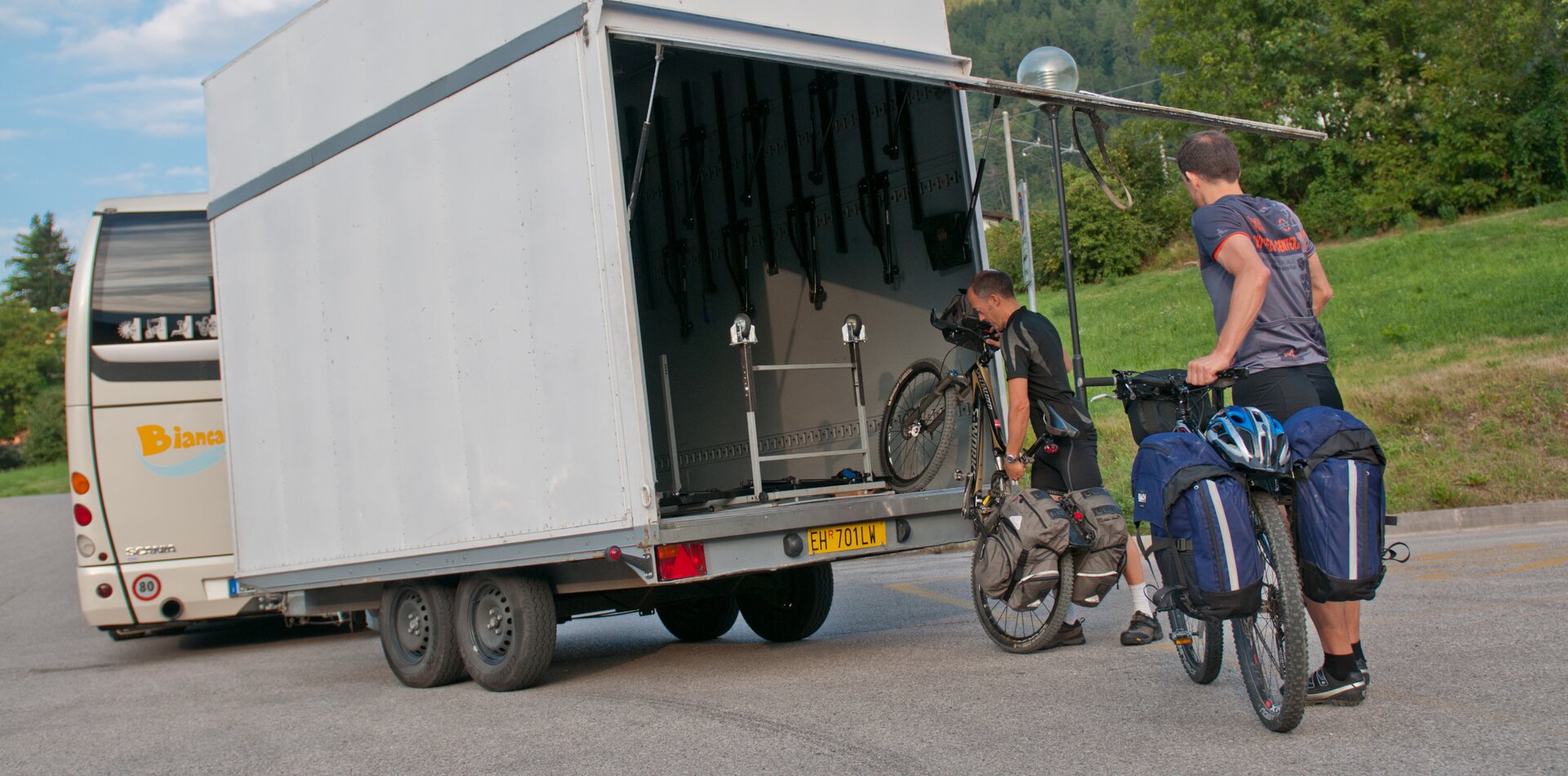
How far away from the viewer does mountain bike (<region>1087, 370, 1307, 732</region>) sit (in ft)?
13.0

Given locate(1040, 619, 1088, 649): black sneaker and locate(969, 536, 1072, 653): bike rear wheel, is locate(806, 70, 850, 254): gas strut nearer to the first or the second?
locate(969, 536, 1072, 653): bike rear wheel

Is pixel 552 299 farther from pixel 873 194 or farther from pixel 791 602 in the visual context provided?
pixel 791 602

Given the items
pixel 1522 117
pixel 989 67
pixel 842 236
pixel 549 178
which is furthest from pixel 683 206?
pixel 989 67

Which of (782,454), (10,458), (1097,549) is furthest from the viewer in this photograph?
(10,458)

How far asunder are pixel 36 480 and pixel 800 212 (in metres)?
58.0

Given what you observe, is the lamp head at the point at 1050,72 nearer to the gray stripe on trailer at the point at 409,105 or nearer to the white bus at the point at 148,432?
the gray stripe on trailer at the point at 409,105

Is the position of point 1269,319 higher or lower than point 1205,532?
higher

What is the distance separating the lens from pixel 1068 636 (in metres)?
6.37

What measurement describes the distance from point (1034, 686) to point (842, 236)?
12.0ft

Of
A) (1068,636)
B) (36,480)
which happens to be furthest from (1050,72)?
(36,480)

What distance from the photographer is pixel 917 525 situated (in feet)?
21.8

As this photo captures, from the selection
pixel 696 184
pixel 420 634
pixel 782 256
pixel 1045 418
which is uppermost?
pixel 696 184

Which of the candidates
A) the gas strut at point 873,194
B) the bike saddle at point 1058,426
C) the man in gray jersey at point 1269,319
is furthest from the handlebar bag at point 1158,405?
the gas strut at point 873,194

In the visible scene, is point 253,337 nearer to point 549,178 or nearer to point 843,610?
point 549,178
